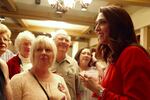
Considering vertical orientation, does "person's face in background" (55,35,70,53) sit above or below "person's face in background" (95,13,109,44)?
below

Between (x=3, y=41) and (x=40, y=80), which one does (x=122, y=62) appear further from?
(x=3, y=41)

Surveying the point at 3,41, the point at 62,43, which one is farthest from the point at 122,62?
the point at 62,43

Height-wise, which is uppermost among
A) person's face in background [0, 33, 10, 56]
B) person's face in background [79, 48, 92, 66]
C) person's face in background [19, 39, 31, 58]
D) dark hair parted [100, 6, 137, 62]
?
dark hair parted [100, 6, 137, 62]

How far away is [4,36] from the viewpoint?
7.15 feet

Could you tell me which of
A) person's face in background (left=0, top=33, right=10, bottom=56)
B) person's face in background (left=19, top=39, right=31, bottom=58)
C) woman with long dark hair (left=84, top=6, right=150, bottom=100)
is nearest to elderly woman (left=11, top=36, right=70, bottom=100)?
person's face in background (left=0, top=33, right=10, bottom=56)

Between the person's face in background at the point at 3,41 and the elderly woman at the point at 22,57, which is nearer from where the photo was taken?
the person's face in background at the point at 3,41

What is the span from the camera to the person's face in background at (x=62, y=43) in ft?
9.37

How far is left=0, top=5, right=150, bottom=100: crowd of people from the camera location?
1.21m

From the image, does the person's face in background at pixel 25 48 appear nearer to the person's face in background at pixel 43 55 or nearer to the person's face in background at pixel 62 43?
the person's face in background at pixel 62 43

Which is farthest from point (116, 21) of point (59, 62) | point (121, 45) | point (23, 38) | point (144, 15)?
point (144, 15)

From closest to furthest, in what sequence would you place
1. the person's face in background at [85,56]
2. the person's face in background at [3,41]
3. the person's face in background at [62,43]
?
the person's face in background at [3,41] → the person's face in background at [62,43] → the person's face in background at [85,56]

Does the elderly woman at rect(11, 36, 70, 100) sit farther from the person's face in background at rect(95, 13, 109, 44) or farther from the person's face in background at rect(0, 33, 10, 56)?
the person's face in background at rect(95, 13, 109, 44)

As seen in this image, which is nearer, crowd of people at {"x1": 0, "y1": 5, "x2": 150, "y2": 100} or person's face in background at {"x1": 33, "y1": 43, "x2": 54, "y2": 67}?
crowd of people at {"x1": 0, "y1": 5, "x2": 150, "y2": 100}

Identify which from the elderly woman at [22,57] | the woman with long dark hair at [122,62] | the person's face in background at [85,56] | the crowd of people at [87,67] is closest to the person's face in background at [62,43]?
the crowd of people at [87,67]
